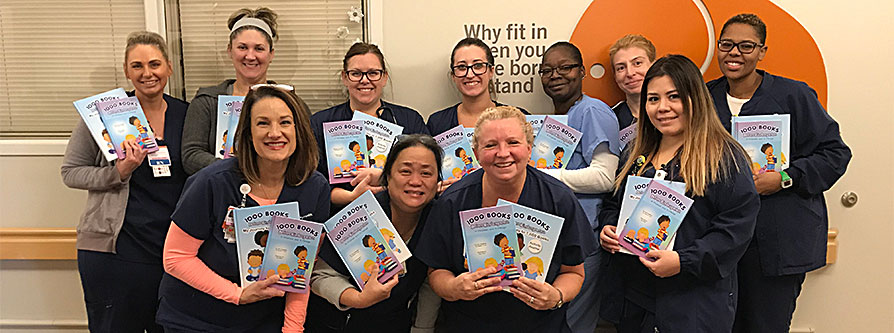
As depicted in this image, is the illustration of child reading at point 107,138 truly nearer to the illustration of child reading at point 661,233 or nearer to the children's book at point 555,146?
the children's book at point 555,146

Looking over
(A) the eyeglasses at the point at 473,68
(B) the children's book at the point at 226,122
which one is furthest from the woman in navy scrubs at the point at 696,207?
(B) the children's book at the point at 226,122

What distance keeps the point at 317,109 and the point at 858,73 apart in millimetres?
2949

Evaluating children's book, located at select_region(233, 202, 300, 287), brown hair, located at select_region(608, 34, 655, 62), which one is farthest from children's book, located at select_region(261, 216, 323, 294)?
brown hair, located at select_region(608, 34, 655, 62)

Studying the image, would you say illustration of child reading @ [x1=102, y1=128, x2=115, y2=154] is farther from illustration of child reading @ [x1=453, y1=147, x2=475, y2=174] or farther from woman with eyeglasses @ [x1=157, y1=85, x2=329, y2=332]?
illustration of child reading @ [x1=453, y1=147, x2=475, y2=174]

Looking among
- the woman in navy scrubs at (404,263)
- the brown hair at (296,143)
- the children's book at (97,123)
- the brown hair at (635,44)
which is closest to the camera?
the brown hair at (296,143)

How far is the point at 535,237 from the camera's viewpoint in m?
2.09

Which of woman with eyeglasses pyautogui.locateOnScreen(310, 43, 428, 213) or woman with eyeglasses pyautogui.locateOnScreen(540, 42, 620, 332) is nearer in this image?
woman with eyeglasses pyautogui.locateOnScreen(540, 42, 620, 332)

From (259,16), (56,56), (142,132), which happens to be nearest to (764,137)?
(259,16)

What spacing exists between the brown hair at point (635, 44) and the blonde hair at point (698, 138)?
0.75 m

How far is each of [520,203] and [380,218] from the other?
50cm

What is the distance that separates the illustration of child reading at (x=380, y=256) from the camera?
→ 86.9 inches

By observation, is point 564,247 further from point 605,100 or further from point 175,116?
point 175,116

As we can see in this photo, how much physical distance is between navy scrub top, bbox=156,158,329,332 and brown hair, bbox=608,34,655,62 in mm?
1699

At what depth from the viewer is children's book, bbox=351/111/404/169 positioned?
275 centimetres
